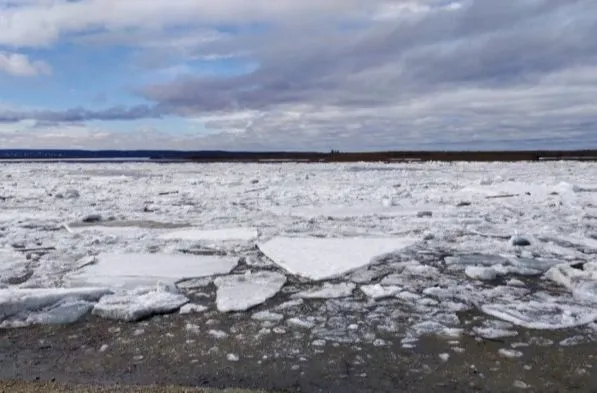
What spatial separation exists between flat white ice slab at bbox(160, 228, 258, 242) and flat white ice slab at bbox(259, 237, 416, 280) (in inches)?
18.7

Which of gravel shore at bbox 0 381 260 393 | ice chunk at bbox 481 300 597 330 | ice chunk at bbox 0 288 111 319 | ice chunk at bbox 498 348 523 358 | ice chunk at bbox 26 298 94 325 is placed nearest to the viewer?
gravel shore at bbox 0 381 260 393

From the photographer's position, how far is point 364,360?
316 centimetres

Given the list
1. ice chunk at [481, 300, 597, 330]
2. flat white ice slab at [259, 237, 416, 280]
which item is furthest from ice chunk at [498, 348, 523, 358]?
flat white ice slab at [259, 237, 416, 280]

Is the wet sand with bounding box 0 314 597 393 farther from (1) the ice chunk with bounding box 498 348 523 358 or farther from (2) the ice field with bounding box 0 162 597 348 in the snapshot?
(2) the ice field with bounding box 0 162 597 348

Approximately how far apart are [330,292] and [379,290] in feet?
1.24

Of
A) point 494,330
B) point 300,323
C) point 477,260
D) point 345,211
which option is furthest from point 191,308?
point 345,211

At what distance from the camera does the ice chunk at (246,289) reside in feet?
13.8

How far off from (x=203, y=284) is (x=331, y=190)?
9.17 m

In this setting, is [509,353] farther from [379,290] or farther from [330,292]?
[330,292]

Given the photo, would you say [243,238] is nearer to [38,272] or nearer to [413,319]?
[38,272]

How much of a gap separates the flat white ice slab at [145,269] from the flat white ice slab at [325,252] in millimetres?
559

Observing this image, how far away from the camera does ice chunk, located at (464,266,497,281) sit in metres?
4.88

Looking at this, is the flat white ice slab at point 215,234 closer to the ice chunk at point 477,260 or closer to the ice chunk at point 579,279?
the ice chunk at point 477,260

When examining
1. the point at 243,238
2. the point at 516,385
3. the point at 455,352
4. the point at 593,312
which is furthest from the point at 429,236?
the point at 516,385
